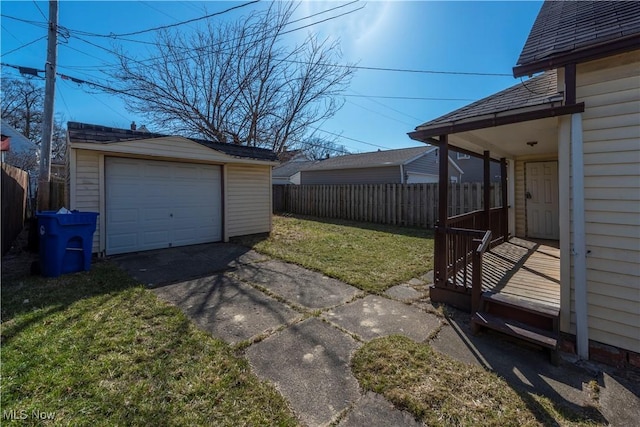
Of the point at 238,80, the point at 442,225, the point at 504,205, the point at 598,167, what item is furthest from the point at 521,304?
the point at 238,80

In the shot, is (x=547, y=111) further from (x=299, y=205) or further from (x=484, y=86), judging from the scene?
(x=299, y=205)

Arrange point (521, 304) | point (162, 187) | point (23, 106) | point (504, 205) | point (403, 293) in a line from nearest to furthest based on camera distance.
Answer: point (521, 304) → point (403, 293) → point (162, 187) → point (504, 205) → point (23, 106)

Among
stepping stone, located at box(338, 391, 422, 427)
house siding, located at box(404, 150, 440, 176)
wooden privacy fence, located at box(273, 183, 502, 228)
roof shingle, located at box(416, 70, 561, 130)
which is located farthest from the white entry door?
house siding, located at box(404, 150, 440, 176)

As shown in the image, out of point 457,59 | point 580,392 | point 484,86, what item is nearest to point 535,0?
point 457,59

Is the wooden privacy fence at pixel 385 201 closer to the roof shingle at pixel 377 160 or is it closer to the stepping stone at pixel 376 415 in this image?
the roof shingle at pixel 377 160

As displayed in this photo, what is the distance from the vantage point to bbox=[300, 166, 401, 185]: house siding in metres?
16.1

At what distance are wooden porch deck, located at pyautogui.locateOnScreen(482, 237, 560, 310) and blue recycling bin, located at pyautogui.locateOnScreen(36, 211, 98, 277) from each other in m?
6.41

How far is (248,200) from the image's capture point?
28.1ft

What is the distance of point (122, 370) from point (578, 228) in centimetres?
443

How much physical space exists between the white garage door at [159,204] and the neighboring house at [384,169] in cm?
1081

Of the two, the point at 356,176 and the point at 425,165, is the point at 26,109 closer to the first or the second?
the point at 356,176

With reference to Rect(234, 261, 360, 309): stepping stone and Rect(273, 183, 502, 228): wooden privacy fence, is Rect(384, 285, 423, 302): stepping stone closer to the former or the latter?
Rect(234, 261, 360, 309): stepping stone

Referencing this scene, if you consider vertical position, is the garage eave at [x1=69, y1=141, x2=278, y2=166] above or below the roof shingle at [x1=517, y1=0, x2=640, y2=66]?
below

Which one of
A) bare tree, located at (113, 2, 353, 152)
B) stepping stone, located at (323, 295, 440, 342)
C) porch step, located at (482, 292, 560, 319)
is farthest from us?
bare tree, located at (113, 2, 353, 152)
